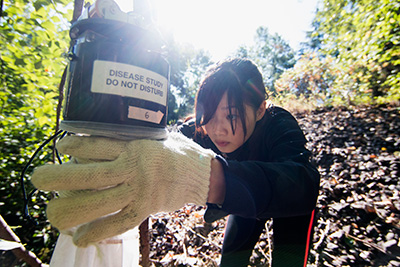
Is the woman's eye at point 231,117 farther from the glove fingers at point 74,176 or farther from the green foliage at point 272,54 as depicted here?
the green foliage at point 272,54

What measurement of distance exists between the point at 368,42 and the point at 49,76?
5.36m

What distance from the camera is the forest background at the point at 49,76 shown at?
1.79 meters

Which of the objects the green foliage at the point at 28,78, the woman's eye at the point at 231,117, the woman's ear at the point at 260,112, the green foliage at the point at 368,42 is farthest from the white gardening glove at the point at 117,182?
the green foliage at the point at 368,42

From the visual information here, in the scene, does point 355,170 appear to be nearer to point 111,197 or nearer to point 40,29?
point 111,197

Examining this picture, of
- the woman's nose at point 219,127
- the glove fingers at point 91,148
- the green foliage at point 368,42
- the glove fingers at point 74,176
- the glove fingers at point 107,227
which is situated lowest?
the glove fingers at point 107,227

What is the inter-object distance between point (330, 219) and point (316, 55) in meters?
8.24

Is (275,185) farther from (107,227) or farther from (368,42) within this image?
(368,42)

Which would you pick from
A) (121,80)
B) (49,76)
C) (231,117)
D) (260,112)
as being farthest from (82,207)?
(49,76)

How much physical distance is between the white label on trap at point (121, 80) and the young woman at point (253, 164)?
15.2 inches

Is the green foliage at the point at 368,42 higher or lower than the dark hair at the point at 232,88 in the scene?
higher

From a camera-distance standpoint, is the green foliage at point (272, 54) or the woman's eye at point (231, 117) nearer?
the woman's eye at point (231, 117)

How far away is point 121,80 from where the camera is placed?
22.8 inches

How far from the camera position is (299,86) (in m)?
8.44

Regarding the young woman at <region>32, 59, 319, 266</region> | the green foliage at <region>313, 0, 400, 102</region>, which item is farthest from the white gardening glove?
the green foliage at <region>313, 0, 400, 102</region>
